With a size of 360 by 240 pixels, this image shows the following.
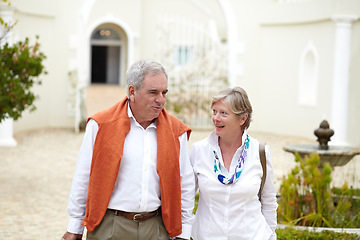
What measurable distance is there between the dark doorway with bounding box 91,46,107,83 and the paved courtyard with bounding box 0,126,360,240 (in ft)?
50.4

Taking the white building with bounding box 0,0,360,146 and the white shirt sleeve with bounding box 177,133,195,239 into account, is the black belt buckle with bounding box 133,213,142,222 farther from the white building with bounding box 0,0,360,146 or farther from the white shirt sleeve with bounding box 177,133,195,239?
the white building with bounding box 0,0,360,146

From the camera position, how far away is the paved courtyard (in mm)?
6023

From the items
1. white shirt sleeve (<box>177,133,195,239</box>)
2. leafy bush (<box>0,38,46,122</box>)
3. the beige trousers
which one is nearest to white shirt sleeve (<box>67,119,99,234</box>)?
the beige trousers

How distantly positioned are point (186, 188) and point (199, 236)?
274mm

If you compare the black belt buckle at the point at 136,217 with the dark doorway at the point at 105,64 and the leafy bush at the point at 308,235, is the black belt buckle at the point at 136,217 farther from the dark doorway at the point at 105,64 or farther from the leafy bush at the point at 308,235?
the dark doorway at the point at 105,64

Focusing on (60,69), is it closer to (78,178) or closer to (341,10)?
(341,10)

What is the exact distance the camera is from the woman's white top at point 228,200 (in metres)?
3.00

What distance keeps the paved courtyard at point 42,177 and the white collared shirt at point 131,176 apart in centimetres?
283

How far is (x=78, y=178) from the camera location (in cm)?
293

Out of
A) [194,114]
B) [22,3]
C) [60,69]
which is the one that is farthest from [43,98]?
[194,114]

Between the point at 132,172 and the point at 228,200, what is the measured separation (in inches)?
20.8

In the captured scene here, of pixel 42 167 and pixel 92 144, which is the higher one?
pixel 92 144

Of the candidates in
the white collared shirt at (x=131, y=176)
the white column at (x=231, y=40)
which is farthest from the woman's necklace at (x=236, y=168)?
the white column at (x=231, y=40)

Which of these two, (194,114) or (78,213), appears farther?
(194,114)
